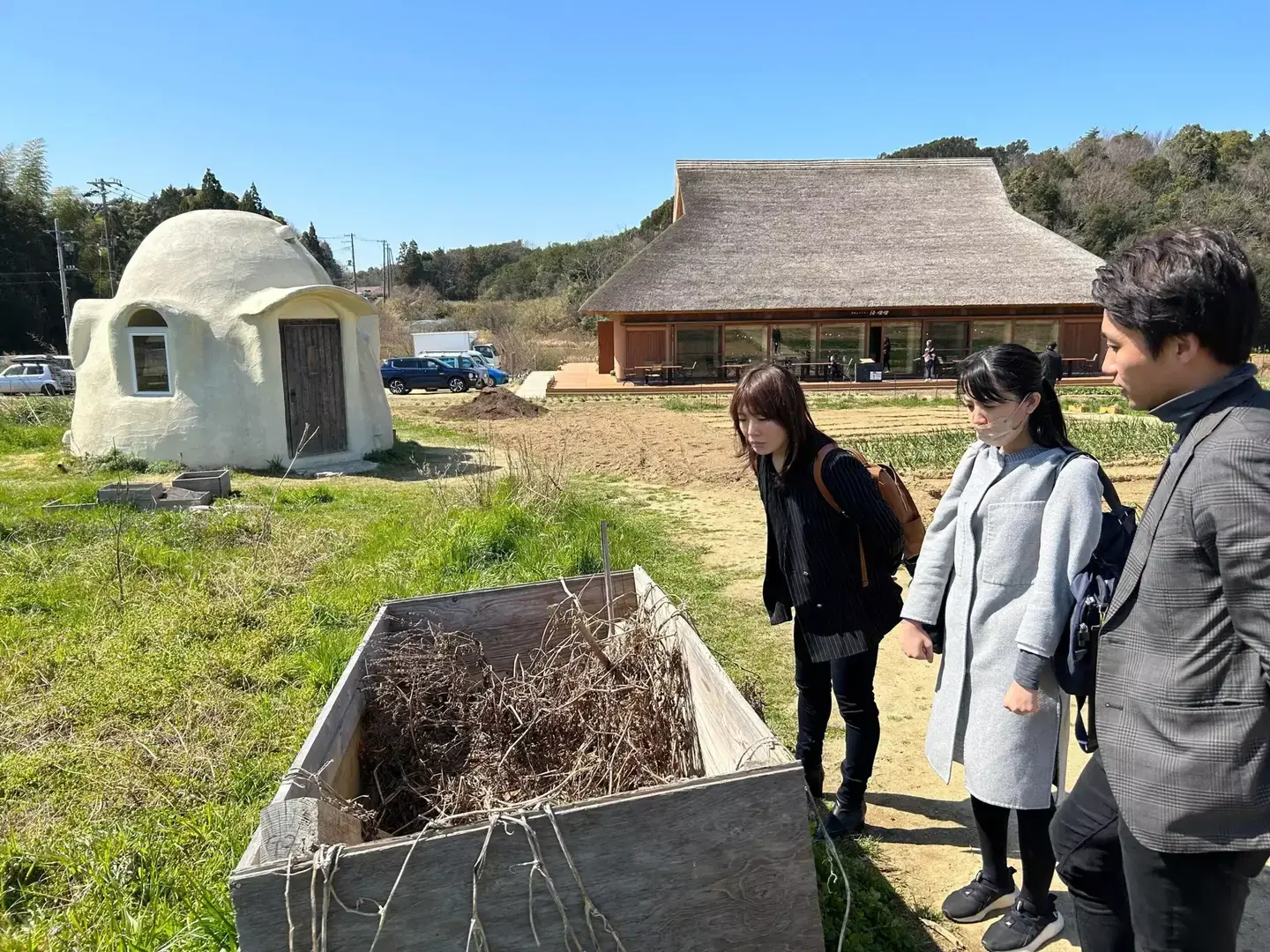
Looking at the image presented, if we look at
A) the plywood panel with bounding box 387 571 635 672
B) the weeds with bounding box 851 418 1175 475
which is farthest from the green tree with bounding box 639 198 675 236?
the plywood panel with bounding box 387 571 635 672

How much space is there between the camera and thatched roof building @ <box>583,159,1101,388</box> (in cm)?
2423

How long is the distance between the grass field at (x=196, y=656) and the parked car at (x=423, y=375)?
53.2 feet

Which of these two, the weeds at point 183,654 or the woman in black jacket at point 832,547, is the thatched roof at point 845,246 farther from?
the woman in black jacket at point 832,547

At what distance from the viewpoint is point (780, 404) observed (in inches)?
107

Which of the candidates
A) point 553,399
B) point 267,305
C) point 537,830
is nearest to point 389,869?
point 537,830

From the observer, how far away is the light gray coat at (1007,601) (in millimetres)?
2117

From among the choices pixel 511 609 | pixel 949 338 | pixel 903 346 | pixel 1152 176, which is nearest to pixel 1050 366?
pixel 511 609

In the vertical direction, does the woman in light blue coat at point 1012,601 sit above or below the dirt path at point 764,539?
above

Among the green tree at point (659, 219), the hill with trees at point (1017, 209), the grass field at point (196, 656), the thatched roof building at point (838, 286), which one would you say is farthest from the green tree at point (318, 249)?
the grass field at point (196, 656)

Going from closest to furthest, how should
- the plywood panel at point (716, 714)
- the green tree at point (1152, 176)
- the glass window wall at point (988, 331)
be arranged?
the plywood panel at point (716, 714)
the glass window wall at point (988, 331)
the green tree at point (1152, 176)

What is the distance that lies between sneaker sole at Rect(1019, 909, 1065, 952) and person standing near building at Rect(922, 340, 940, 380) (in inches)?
946

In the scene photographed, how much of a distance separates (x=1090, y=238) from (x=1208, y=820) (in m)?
43.9

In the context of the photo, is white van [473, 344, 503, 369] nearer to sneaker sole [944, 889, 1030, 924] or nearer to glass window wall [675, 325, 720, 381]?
glass window wall [675, 325, 720, 381]

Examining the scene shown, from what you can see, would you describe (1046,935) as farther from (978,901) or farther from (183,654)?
(183,654)
